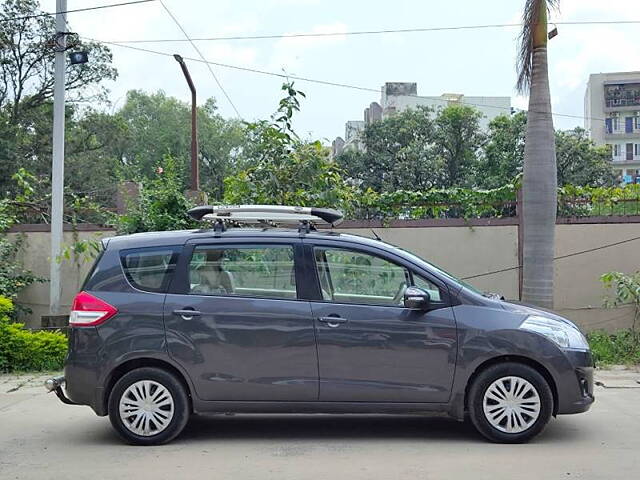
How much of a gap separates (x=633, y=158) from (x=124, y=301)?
7062 cm

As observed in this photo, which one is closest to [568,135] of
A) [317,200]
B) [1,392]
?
[317,200]

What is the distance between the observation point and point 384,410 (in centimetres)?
600

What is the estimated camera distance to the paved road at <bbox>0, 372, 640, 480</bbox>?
17.4 feet

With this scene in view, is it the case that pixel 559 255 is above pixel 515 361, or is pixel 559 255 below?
above

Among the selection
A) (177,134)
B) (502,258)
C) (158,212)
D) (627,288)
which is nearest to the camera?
(627,288)

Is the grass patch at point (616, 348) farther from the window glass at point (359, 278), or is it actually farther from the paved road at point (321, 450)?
the window glass at point (359, 278)

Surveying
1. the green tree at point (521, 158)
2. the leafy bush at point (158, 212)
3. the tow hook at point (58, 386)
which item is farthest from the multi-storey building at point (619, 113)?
the tow hook at point (58, 386)

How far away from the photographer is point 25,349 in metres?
9.93

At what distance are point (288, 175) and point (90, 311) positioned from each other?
6504 millimetres

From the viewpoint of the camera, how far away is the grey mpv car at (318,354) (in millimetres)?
5953

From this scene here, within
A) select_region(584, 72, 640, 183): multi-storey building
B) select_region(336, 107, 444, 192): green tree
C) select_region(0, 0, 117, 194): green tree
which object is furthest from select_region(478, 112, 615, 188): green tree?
select_region(584, 72, 640, 183): multi-storey building

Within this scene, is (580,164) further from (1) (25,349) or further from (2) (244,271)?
(2) (244,271)

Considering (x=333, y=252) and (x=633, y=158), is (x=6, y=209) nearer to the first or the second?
(x=333, y=252)

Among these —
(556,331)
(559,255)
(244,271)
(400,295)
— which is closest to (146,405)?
(244,271)
